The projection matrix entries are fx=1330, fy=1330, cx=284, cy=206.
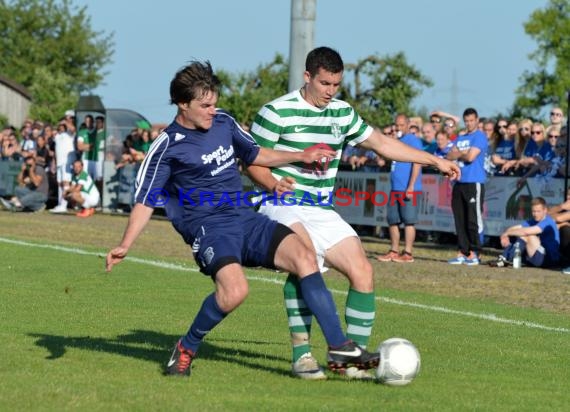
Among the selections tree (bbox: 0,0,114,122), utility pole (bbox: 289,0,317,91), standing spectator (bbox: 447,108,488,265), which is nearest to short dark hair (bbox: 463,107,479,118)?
standing spectator (bbox: 447,108,488,265)

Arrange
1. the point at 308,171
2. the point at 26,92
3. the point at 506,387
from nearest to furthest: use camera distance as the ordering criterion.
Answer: the point at 506,387
the point at 308,171
the point at 26,92

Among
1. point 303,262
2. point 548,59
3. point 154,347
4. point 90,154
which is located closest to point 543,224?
point 154,347

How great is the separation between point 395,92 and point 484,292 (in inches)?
976

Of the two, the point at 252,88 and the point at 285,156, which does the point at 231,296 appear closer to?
the point at 285,156

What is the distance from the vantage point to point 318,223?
838 cm

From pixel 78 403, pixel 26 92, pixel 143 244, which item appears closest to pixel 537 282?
pixel 143 244

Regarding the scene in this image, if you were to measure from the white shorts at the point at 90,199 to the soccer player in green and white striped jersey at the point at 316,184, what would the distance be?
70.1ft

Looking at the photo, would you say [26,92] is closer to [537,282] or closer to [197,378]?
[537,282]

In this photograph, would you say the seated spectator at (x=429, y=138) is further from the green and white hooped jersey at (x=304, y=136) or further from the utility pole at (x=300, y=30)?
the green and white hooped jersey at (x=304, y=136)

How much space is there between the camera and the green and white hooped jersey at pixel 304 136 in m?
8.49

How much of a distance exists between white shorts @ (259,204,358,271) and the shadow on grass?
839mm

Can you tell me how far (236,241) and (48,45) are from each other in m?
87.7

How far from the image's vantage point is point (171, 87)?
816 centimetres

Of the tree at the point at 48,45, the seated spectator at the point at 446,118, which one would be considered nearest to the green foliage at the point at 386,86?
the seated spectator at the point at 446,118
